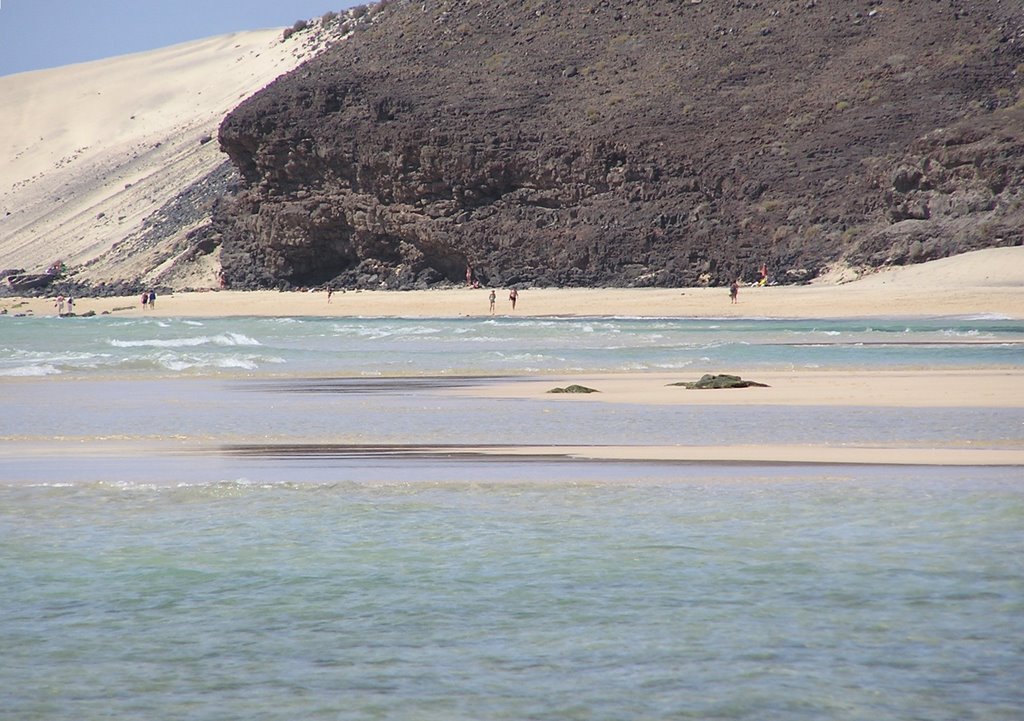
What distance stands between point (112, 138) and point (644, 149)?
3127 inches

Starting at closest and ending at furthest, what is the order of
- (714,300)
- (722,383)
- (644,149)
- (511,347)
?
(722,383)
(511,347)
(714,300)
(644,149)

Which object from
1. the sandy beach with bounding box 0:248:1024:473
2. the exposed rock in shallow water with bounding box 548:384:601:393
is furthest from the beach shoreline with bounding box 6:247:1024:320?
the exposed rock in shallow water with bounding box 548:384:601:393

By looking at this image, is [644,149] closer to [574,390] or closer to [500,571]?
[574,390]

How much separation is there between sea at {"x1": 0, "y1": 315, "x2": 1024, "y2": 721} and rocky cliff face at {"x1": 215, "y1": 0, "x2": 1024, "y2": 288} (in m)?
49.2

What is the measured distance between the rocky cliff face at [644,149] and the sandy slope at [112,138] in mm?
21893

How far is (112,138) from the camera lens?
13138cm

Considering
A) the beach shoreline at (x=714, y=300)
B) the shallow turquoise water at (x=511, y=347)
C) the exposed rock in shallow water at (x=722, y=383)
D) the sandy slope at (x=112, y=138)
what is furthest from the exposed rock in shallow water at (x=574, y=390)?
the sandy slope at (x=112, y=138)

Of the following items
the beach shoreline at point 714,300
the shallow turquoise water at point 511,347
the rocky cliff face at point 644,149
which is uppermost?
the rocky cliff face at point 644,149

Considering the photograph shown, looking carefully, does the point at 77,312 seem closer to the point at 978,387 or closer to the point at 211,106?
the point at 978,387

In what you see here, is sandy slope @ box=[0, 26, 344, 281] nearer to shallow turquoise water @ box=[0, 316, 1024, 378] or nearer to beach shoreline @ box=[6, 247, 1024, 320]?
beach shoreline @ box=[6, 247, 1024, 320]

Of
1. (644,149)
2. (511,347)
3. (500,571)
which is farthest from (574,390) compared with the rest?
(644,149)

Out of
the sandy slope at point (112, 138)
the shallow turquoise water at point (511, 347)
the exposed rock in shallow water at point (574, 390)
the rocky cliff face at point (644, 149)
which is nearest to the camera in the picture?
the exposed rock in shallow water at point (574, 390)

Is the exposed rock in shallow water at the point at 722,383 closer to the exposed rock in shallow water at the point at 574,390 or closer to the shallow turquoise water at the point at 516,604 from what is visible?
the exposed rock in shallow water at the point at 574,390

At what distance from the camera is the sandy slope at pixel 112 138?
345ft
